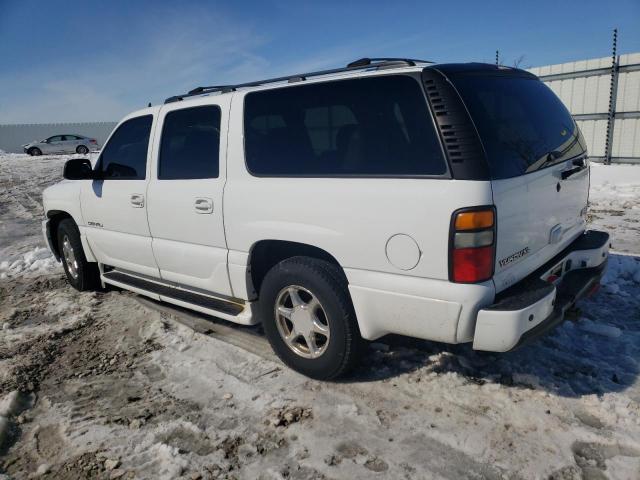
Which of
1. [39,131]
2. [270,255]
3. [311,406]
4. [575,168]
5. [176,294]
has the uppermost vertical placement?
[39,131]

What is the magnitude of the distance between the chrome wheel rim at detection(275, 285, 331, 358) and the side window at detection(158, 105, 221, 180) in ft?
3.51

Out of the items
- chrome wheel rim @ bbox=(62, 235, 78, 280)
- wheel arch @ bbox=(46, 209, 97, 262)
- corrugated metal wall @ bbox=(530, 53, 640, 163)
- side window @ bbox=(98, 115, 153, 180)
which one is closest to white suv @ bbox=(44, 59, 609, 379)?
side window @ bbox=(98, 115, 153, 180)

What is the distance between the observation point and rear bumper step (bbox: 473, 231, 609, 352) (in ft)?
7.89

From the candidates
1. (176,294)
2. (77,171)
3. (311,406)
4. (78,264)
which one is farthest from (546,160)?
(78,264)

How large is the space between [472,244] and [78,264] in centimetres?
438

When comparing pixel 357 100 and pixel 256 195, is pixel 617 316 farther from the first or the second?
pixel 256 195

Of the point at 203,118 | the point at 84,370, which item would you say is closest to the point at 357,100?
the point at 203,118

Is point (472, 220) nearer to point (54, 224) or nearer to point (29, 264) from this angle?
point (54, 224)

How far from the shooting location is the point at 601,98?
13438 millimetres

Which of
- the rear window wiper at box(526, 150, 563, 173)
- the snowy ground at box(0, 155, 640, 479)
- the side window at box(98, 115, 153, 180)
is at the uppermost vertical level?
the side window at box(98, 115, 153, 180)

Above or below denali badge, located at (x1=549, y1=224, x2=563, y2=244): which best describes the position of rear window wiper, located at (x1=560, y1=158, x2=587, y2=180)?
above

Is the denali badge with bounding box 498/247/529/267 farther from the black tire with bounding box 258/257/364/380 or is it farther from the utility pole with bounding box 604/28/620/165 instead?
the utility pole with bounding box 604/28/620/165

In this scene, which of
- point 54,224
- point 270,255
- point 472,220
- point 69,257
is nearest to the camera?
point 472,220

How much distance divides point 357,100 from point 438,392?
1.88 m
